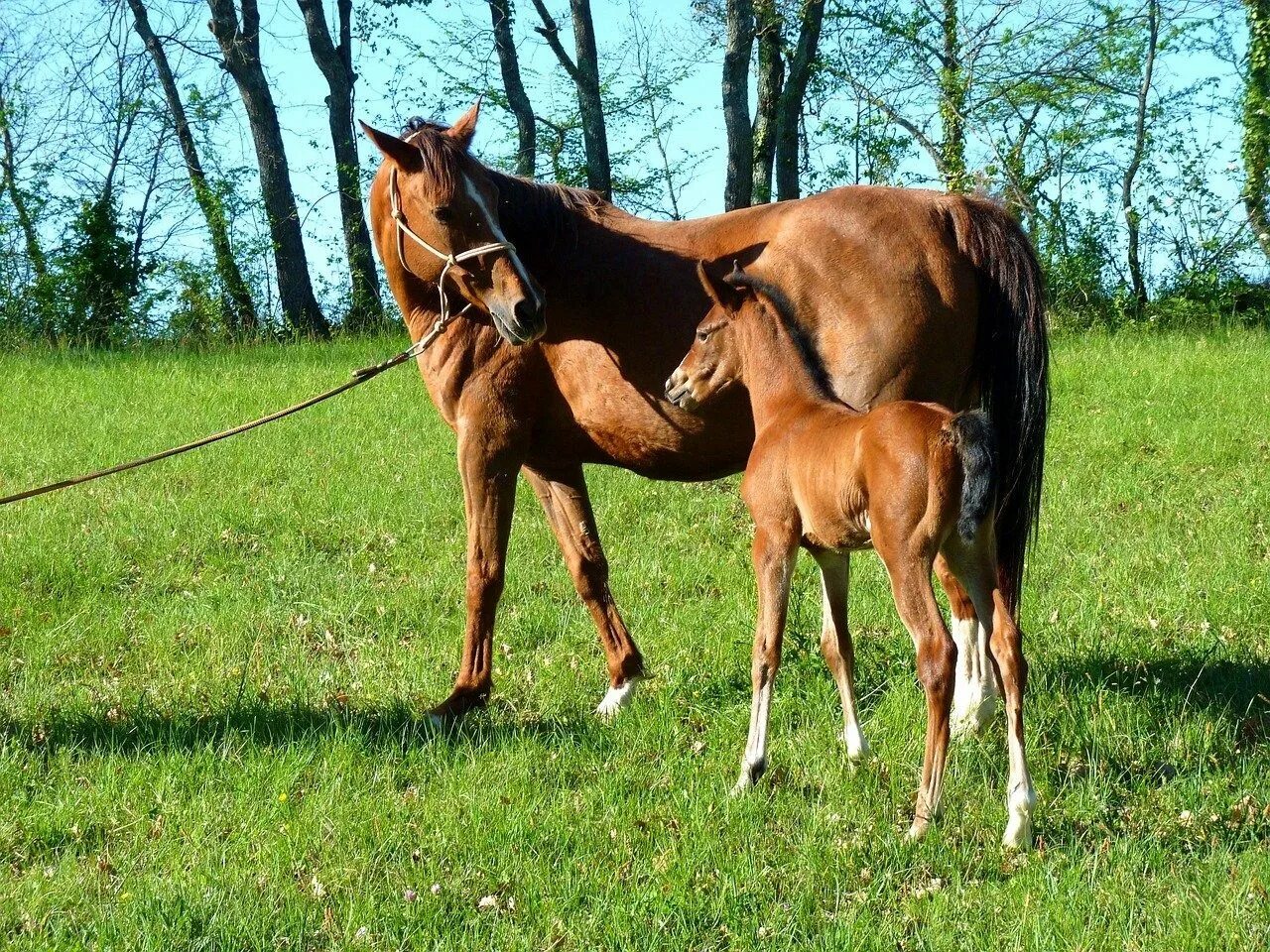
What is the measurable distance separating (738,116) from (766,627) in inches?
680

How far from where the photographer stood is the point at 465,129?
5559 mm

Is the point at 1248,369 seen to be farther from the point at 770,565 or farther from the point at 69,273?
the point at 69,273

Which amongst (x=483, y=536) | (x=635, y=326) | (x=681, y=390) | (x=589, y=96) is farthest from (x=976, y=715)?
(x=589, y=96)

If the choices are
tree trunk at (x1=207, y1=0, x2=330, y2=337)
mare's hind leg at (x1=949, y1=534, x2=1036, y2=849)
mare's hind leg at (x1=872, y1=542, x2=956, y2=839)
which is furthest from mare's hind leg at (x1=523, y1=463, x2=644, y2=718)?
tree trunk at (x1=207, y1=0, x2=330, y2=337)

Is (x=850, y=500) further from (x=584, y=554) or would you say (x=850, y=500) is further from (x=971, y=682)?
(x=584, y=554)

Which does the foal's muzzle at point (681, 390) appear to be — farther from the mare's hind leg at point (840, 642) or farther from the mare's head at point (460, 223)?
the mare's hind leg at point (840, 642)

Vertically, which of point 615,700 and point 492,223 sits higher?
point 492,223

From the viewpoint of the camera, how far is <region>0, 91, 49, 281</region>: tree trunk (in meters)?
19.0

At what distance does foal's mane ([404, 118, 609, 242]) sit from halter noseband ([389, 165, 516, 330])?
0.23 metres

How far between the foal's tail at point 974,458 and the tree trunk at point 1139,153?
16.5 m

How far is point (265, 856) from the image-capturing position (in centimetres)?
392

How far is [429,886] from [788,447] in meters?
1.83

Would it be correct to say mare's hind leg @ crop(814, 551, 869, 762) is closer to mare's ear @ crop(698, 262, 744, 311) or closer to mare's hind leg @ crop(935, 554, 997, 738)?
mare's hind leg @ crop(935, 554, 997, 738)

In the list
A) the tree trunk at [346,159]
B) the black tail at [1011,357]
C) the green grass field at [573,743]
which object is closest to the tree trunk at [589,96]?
the tree trunk at [346,159]
